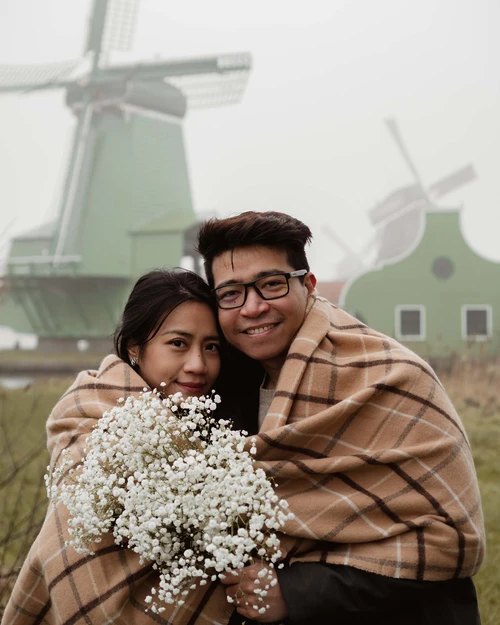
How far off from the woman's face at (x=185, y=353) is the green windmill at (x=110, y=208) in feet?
48.4

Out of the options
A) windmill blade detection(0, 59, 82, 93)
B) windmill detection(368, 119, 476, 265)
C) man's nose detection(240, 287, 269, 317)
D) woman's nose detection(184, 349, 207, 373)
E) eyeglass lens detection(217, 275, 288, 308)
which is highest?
windmill blade detection(0, 59, 82, 93)

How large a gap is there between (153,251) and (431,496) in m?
15.8

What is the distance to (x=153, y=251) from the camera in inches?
687

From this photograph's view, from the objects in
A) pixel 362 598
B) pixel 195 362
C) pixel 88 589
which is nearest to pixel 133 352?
pixel 195 362

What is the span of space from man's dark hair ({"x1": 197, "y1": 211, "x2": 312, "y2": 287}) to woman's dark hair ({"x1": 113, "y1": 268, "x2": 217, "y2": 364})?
0.15 metres

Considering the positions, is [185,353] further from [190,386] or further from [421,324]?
[421,324]

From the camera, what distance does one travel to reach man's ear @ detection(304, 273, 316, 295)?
8.24ft

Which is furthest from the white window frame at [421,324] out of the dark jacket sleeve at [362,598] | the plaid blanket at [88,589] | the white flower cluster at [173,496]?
the white flower cluster at [173,496]

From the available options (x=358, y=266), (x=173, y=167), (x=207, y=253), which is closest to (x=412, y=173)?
(x=358, y=266)

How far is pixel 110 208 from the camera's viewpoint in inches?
706

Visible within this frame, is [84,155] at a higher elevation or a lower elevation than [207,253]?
higher

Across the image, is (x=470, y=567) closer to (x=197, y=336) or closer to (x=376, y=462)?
(x=376, y=462)

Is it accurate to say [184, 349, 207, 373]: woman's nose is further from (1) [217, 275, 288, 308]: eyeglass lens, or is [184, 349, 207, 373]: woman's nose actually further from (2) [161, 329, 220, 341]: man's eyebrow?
(1) [217, 275, 288, 308]: eyeglass lens

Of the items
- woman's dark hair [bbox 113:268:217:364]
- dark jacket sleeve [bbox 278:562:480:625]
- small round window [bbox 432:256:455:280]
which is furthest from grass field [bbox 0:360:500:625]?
small round window [bbox 432:256:455:280]
